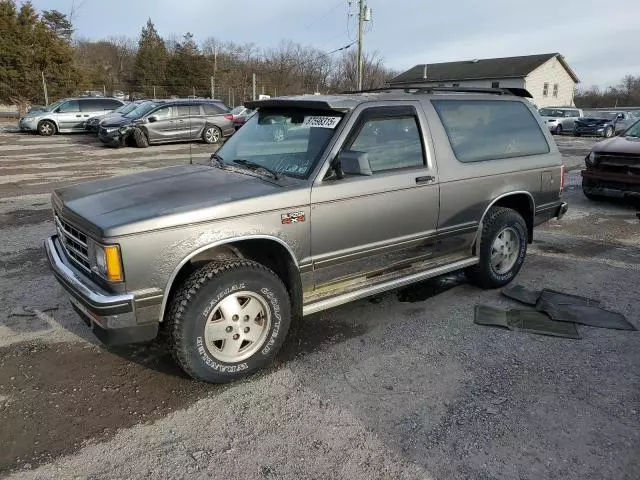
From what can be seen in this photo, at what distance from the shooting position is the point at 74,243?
3422 millimetres

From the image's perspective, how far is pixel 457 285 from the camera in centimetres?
525

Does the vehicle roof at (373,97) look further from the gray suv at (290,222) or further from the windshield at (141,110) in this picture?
the windshield at (141,110)

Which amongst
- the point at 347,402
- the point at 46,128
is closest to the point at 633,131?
the point at 347,402

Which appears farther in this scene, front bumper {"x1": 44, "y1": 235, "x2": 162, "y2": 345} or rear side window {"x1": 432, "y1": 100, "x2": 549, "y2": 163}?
rear side window {"x1": 432, "y1": 100, "x2": 549, "y2": 163}

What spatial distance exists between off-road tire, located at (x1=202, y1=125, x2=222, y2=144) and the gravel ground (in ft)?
48.3

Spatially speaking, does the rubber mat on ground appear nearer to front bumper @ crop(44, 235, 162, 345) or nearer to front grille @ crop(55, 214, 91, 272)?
front bumper @ crop(44, 235, 162, 345)

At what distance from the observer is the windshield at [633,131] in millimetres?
9562

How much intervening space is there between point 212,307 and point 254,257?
570mm

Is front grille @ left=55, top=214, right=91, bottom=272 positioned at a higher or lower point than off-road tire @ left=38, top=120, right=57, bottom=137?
lower

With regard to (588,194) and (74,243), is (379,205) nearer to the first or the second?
(74,243)

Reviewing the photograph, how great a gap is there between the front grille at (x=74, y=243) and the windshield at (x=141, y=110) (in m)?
15.4

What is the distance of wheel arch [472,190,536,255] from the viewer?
480 cm

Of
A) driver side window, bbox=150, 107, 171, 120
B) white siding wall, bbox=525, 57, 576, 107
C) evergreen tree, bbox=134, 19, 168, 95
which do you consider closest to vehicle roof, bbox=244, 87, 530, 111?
driver side window, bbox=150, 107, 171, 120

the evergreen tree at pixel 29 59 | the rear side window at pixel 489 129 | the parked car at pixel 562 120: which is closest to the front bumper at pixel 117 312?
the rear side window at pixel 489 129
